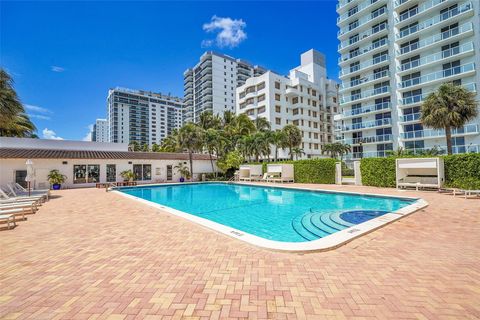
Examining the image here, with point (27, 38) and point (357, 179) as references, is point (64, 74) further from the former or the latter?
point (357, 179)

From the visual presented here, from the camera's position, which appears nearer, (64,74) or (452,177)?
(452,177)

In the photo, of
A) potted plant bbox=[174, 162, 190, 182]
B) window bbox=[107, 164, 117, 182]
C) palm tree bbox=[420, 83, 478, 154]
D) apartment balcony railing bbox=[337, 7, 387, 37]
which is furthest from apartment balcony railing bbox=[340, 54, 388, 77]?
window bbox=[107, 164, 117, 182]

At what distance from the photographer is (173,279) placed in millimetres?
3285

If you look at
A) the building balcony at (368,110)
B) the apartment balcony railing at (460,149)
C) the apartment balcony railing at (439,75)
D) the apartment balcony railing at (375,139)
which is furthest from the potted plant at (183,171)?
the apartment balcony railing at (439,75)

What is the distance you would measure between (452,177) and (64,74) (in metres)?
32.5

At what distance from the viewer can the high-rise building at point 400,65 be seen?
26.6 m

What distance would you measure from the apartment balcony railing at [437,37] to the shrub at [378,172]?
76.8 ft

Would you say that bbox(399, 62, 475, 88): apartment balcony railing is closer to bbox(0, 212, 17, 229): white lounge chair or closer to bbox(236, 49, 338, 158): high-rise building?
bbox(236, 49, 338, 158): high-rise building

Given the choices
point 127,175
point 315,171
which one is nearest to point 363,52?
point 315,171

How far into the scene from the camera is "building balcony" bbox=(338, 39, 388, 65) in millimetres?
33906

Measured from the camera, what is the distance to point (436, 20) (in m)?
28.9

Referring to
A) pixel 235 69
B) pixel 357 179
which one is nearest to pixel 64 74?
pixel 357 179

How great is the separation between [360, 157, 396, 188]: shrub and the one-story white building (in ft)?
62.1

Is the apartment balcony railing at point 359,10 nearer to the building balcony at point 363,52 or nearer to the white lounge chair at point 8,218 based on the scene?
the building balcony at point 363,52
